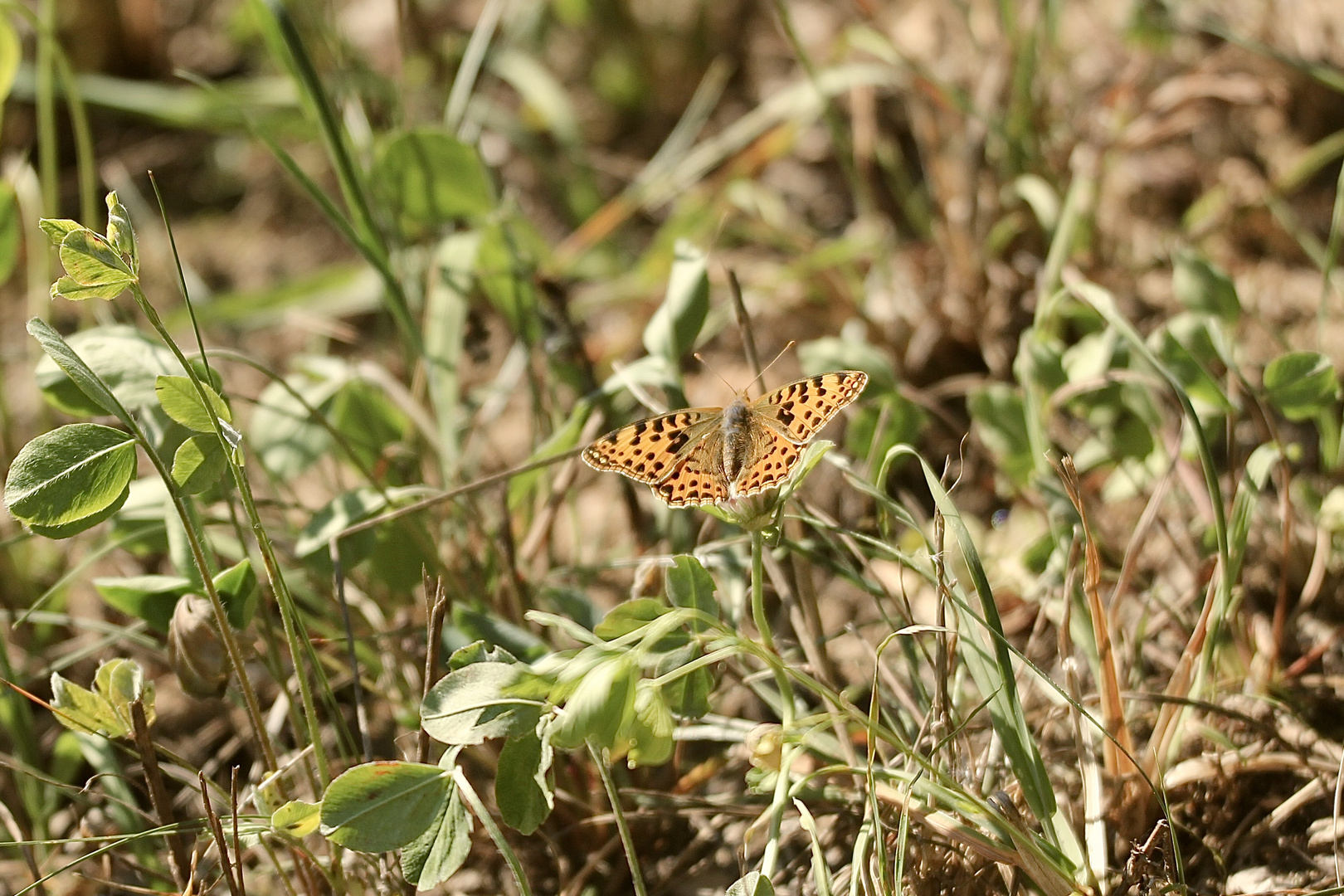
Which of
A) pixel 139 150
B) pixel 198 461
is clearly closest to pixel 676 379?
pixel 198 461

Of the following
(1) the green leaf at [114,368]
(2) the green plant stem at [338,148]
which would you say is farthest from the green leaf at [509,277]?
(1) the green leaf at [114,368]

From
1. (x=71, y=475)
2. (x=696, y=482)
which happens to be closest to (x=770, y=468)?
(x=696, y=482)

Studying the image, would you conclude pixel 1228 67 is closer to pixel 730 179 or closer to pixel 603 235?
pixel 730 179

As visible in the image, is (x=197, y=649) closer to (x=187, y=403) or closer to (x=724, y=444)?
(x=187, y=403)

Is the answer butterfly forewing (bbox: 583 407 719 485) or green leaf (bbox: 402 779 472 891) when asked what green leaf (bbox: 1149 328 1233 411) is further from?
green leaf (bbox: 402 779 472 891)

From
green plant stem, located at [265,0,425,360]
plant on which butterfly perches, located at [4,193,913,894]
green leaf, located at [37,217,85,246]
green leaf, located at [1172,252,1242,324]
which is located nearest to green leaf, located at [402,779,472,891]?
plant on which butterfly perches, located at [4,193,913,894]
